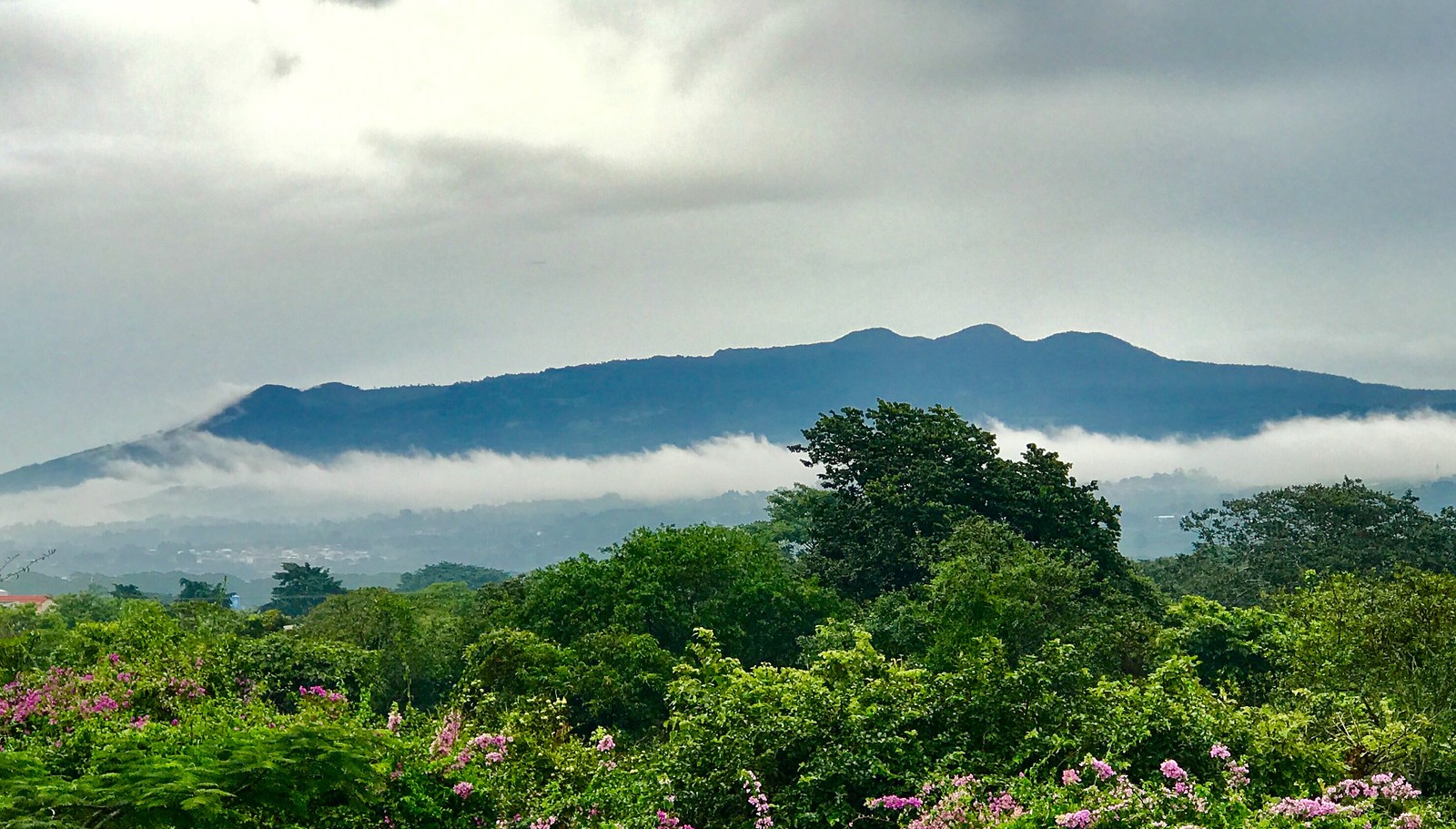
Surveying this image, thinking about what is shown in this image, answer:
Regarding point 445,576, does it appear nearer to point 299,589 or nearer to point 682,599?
point 299,589

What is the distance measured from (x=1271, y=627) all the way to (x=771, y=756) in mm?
21711

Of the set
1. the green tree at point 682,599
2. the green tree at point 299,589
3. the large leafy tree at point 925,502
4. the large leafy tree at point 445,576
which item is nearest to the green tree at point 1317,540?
the large leafy tree at point 925,502

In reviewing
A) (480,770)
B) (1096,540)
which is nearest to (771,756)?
(480,770)

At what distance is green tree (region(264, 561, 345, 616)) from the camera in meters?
110

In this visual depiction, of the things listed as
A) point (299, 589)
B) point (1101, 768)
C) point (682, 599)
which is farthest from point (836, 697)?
point (299, 589)

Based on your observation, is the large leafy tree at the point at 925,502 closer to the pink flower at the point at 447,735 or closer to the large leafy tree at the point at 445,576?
the pink flower at the point at 447,735

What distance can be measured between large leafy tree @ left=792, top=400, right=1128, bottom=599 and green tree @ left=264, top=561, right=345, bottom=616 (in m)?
79.7

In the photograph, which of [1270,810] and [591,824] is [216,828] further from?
[1270,810]

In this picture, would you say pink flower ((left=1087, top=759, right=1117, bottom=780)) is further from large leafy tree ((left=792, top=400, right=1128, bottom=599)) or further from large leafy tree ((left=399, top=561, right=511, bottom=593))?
large leafy tree ((left=399, top=561, right=511, bottom=593))

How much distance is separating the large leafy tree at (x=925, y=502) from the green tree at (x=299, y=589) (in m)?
79.7

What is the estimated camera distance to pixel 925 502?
38.5 metres

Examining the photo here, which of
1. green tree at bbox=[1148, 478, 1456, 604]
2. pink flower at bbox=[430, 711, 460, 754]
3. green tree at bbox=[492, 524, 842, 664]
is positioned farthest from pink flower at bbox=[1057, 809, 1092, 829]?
green tree at bbox=[1148, 478, 1456, 604]

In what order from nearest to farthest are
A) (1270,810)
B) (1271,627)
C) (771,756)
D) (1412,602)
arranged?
(1270,810)
(771,756)
(1412,602)
(1271,627)

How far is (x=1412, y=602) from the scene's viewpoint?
22.3m
